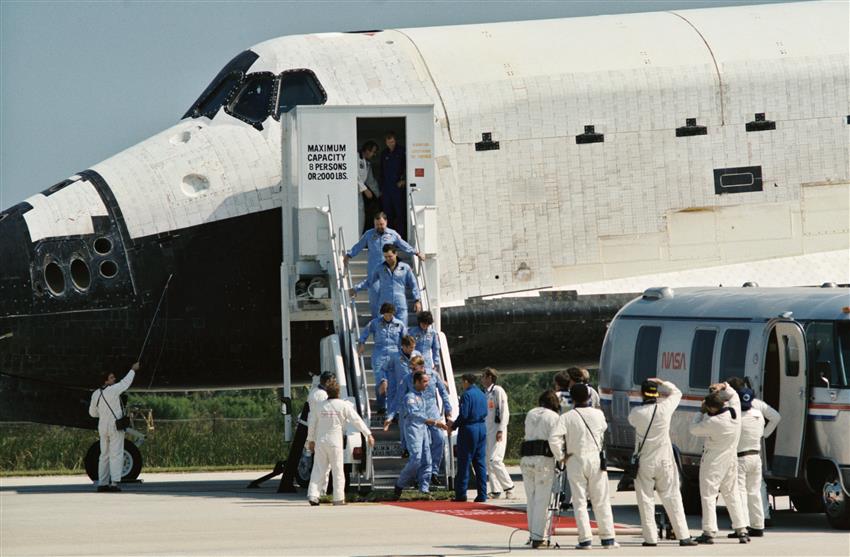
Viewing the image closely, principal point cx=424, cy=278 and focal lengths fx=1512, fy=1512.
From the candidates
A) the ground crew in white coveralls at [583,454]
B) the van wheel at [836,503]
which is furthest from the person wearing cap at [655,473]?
the van wheel at [836,503]

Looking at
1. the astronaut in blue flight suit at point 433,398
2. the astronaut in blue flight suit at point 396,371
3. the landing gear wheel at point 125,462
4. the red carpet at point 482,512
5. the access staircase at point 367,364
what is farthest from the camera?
the landing gear wheel at point 125,462

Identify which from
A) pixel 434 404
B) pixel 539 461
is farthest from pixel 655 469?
pixel 434 404

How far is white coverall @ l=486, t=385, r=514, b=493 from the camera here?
52.6 ft

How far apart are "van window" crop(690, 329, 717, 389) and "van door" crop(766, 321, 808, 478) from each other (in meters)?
0.71

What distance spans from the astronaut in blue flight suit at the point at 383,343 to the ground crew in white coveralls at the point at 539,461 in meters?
4.30

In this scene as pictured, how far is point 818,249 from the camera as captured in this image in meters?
19.5

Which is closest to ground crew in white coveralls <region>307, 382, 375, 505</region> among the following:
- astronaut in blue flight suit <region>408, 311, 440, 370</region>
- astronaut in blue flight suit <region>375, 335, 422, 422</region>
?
astronaut in blue flight suit <region>375, 335, 422, 422</region>

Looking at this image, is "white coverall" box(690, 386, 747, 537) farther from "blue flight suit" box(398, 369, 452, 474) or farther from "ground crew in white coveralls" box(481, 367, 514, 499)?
"ground crew in white coveralls" box(481, 367, 514, 499)

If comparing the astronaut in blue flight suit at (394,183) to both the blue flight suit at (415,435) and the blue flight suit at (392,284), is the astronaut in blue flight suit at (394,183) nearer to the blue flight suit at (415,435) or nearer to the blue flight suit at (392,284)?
the blue flight suit at (392,284)

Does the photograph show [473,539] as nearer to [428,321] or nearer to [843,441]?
[843,441]

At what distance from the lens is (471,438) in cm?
1491

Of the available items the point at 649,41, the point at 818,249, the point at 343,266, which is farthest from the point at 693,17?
the point at 343,266

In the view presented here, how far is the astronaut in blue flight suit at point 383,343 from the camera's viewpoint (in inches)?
620

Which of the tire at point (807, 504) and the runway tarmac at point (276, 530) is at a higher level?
the runway tarmac at point (276, 530)
